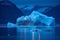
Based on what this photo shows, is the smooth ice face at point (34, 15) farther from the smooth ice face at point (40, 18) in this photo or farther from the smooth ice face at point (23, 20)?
the smooth ice face at point (23, 20)

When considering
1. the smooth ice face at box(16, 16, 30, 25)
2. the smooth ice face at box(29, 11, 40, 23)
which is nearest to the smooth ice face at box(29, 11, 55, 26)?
the smooth ice face at box(29, 11, 40, 23)

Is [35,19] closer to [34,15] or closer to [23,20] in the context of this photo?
[34,15]

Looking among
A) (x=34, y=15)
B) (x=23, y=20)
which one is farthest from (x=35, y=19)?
(x=23, y=20)

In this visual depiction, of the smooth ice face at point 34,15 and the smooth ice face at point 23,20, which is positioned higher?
the smooth ice face at point 34,15

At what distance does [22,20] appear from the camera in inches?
191

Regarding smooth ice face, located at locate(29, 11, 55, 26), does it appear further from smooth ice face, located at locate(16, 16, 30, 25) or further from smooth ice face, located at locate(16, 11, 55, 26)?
smooth ice face, located at locate(16, 16, 30, 25)

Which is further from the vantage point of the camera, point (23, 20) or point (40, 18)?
point (40, 18)

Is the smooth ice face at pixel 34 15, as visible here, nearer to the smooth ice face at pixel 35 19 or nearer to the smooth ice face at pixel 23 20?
the smooth ice face at pixel 35 19

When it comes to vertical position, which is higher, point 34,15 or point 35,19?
point 34,15

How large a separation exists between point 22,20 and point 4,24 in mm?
564

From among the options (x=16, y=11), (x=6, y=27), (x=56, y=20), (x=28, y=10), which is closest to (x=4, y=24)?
(x=6, y=27)

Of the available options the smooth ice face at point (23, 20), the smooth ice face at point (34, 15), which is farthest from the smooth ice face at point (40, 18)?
the smooth ice face at point (23, 20)

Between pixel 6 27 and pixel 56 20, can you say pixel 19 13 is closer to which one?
pixel 6 27

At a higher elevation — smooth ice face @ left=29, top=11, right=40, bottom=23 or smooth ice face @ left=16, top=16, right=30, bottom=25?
smooth ice face @ left=29, top=11, right=40, bottom=23
